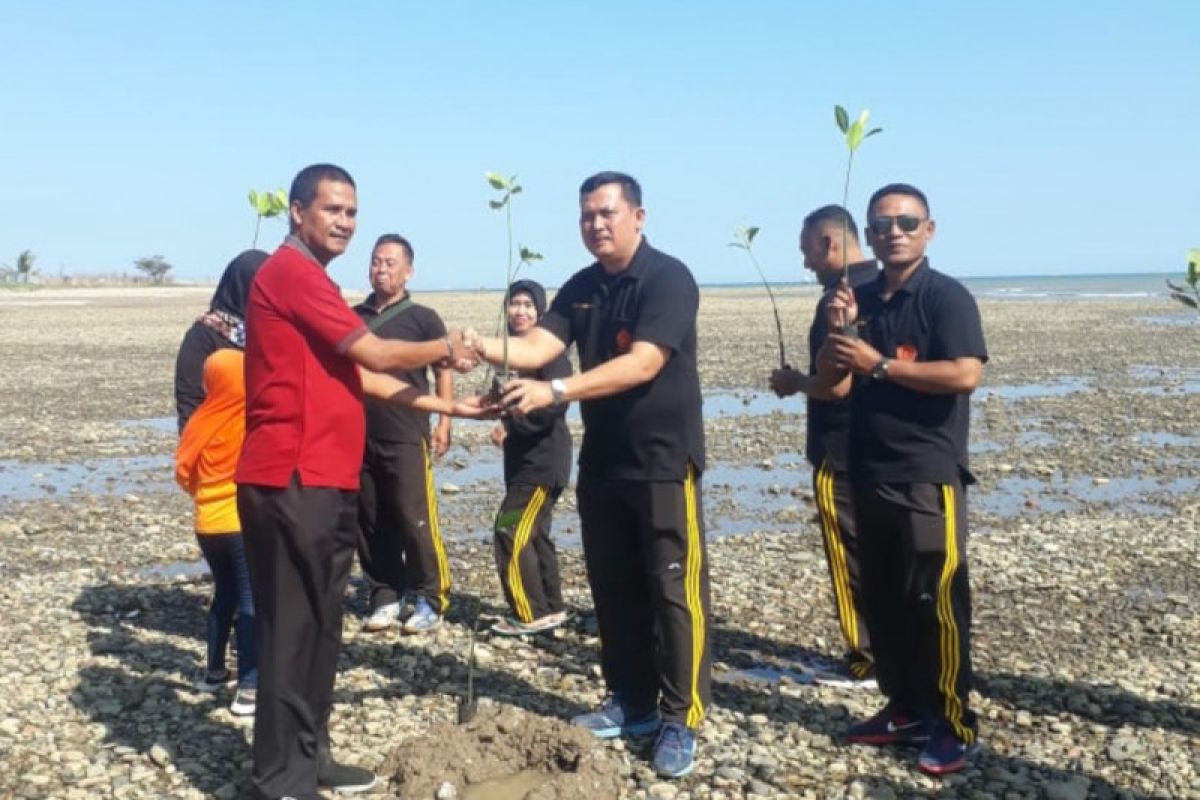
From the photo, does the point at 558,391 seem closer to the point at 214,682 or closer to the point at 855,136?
the point at 855,136

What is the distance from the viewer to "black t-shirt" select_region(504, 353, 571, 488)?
7.06 meters

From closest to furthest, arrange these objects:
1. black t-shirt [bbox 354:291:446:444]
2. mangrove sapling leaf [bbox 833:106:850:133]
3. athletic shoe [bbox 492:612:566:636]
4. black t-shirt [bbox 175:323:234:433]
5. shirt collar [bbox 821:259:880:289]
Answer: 1. mangrove sapling leaf [bbox 833:106:850:133]
2. black t-shirt [bbox 175:323:234:433]
3. shirt collar [bbox 821:259:880:289]
4. black t-shirt [bbox 354:291:446:444]
5. athletic shoe [bbox 492:612:566:636]

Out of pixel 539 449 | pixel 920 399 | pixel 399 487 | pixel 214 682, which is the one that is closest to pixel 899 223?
pixel 920 399

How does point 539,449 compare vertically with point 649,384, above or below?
below

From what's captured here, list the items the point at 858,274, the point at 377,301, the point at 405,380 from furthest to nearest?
the point at 377,301, the point at 405,380, the point at 858,274

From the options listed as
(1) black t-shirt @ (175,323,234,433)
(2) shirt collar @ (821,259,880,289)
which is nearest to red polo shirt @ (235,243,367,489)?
(1) black t-shirt @ (175,323,234,433)

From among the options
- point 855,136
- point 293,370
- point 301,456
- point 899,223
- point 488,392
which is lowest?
point 301,456

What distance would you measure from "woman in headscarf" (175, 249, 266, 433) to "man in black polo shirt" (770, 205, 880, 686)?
2786 millimetres

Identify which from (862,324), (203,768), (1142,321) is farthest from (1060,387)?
(1142,321)

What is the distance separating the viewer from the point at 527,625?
283 inches

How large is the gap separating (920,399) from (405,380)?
129 inches

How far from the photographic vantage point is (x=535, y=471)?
7141mm

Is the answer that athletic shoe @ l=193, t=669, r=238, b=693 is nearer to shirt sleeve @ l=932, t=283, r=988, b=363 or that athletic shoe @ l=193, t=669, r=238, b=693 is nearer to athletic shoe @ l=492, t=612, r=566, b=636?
athletic shoe @ l=492, t=612, r=566, b=636

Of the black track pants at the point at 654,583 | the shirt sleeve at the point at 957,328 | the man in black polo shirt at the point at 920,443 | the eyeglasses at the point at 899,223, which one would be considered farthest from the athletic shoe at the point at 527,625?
the eyeglasses at the point at 899,223
